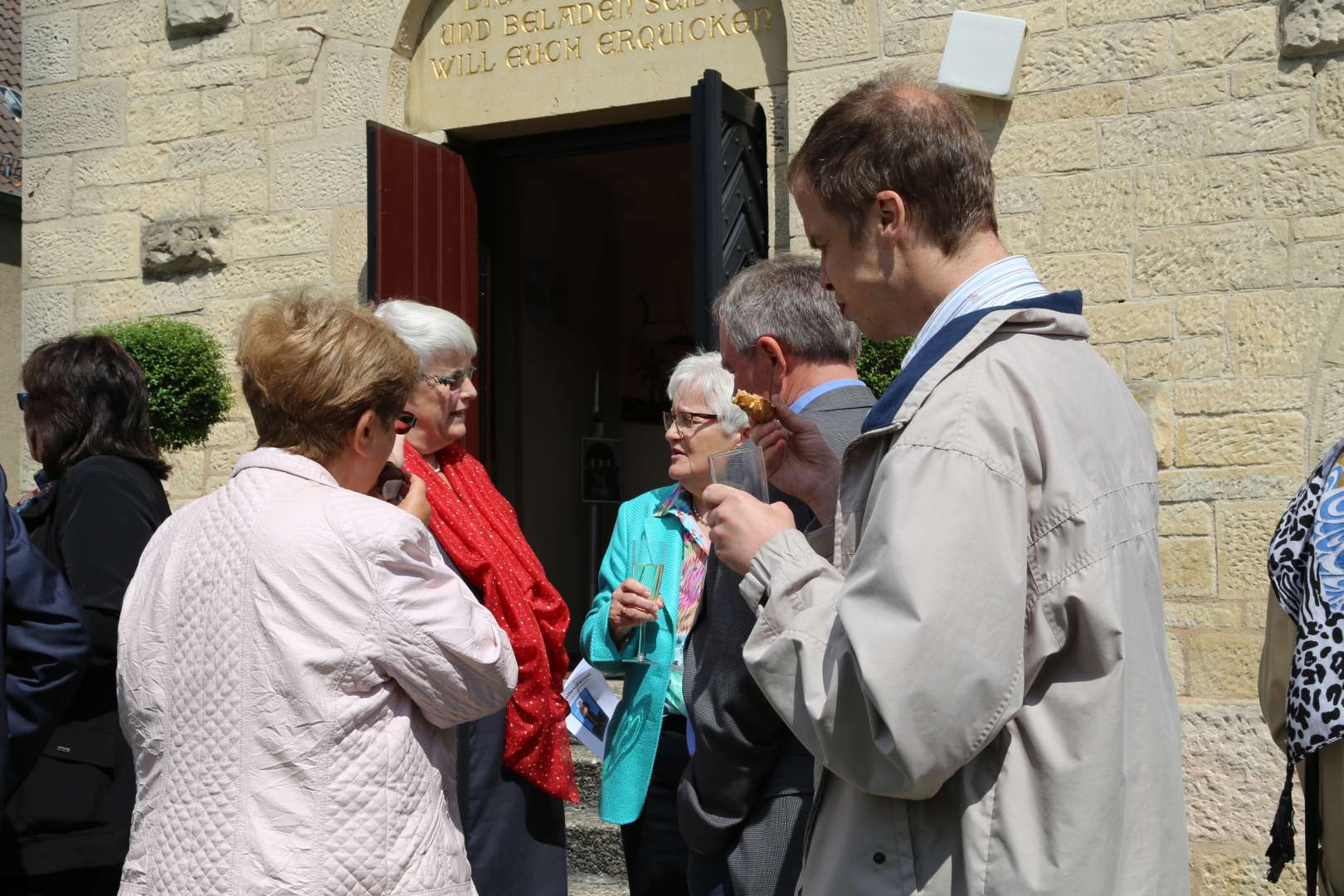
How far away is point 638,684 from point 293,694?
1.31 meters

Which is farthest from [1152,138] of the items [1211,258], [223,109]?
[223,109]

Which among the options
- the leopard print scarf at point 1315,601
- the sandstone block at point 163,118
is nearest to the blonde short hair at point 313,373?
the leopard print scarf at point 1315,601

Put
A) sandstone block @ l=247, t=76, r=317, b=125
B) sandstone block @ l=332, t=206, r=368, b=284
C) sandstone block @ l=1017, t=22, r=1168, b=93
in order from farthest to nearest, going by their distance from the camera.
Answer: sandstone block @ l=247, t=76, r=317, b=125
sandstone block @ l=332, t=206, r=368, b=284
sandstone block @ l=1017, t=22, r=1168, b=93

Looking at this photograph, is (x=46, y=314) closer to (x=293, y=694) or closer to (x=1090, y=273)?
(x=1090, y=273)

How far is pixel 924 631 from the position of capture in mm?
1366

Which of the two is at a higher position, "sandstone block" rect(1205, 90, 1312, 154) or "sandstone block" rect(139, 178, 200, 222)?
"sandstone block" rect(1205, 90, 1312, 154)

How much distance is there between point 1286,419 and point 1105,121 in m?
1.34

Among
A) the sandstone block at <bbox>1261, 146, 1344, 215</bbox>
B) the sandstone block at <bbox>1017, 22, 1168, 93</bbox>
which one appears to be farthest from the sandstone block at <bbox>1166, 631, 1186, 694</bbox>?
the sandstone block at <bbox>1017, 22, 1168, 93</bbox>

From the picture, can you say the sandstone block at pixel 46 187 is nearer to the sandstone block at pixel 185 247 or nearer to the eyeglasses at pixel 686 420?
the sandstone block at pixel 185 247

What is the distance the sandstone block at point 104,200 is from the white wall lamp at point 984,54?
4325 millimetres

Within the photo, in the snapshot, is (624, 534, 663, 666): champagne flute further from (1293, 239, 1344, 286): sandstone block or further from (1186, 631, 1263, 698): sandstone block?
(1293, 239, 1344, 286): sandstone block

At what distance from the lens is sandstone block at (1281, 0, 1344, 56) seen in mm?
4787

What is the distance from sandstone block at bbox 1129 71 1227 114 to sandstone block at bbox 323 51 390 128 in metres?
3.65

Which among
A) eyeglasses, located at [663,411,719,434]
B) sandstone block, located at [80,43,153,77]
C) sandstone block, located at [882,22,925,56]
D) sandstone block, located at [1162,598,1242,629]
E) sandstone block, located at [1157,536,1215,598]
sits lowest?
sandstone block, located at [1162,598,1242,629]
